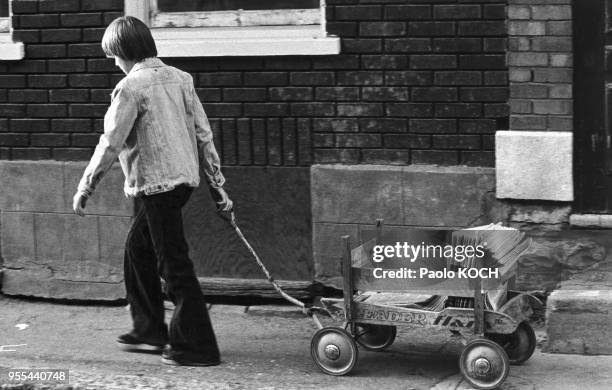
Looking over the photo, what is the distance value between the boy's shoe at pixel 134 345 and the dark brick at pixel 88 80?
193 cm

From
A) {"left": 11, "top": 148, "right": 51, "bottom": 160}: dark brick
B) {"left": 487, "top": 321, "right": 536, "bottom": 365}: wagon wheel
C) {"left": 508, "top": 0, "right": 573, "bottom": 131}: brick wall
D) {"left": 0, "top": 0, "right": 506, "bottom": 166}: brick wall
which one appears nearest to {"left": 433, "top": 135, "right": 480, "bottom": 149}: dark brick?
{"left": 0, "top": 0, "right": 506, "bottom": 166}: brick wall

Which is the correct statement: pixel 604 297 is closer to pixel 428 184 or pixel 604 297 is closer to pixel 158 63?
pixel 428 184

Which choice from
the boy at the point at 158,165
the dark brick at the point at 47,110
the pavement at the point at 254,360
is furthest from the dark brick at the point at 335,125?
the dark brick at the point at 47,110

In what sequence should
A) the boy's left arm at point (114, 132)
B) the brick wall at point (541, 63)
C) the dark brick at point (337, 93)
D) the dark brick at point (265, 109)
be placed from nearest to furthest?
the boy's left arm at point (114, 132), the brick wall at point (541, 63), the dark brick at point (337, 93), the dark brick at point (265, 109)

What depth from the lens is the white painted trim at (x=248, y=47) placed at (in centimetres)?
728

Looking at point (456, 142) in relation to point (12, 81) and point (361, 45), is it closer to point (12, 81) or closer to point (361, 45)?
point (361, 45)

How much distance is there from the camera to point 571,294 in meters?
6.59

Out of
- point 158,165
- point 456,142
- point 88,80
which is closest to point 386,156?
point 456,142

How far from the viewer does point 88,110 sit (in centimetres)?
777

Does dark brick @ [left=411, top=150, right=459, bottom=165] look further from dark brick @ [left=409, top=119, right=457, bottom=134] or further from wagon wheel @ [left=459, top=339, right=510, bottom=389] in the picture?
wagon wheel @ [left=459, top=339, right=510, bottom=389]

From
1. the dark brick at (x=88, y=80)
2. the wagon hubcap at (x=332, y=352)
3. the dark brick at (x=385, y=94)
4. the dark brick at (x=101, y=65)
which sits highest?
the dark brick at (x=101, y=65)

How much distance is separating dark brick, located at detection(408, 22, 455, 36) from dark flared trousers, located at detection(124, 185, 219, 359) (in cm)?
186

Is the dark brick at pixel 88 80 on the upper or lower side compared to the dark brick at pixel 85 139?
upper

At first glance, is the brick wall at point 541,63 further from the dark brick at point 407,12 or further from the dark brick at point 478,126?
the dark brick at point 407,12
